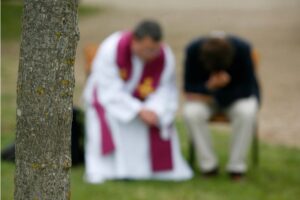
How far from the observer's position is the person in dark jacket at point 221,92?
617 cm

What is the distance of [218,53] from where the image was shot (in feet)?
20.0

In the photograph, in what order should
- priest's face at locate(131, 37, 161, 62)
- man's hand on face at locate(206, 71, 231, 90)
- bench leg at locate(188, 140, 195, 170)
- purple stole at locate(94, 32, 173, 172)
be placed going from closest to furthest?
1. priest's face at locate(131, 37, 161, 62)
2. man's hand on face at locate(206, 71, 231, 90)
3. purple stole at locate(94, 32, 173, 172)
4. bench leg at locate(188, 140, 195, 170)

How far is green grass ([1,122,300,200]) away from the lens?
585cm

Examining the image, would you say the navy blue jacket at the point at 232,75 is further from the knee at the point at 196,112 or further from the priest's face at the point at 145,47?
the priest's face at the point at 145,47

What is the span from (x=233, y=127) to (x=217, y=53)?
612 millimetres

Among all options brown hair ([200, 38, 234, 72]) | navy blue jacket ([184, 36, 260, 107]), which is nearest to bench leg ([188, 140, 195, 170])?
navy blue jacket ([184, 36, 260, 107])

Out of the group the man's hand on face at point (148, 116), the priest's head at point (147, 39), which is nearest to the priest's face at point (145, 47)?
the priest's head at point (147, 39)

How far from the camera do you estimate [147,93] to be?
636cm

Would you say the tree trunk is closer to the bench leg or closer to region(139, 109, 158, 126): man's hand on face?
region(139, 109, 158, 126): man's hand on face

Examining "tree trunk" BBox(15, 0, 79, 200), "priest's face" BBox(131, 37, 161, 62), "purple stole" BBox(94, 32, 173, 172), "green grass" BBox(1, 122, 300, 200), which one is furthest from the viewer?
"purple stole" BBox(94, 32, 173, 172)

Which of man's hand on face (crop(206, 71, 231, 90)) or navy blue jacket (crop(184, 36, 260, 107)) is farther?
navy blue jacket (crop(184, 36, 260, 107))

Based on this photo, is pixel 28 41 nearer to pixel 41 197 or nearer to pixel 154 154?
pixel 41 197

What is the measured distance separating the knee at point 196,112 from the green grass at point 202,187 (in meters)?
0.50

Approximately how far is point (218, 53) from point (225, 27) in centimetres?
1289
